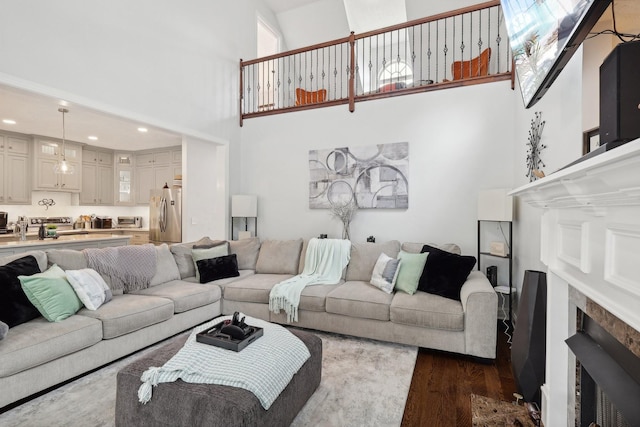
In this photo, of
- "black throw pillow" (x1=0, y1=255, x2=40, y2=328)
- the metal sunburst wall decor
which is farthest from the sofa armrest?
"black throw pillow" (x1=0, y1=255, x2=40, y2=328)

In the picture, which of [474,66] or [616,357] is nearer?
[616,357]

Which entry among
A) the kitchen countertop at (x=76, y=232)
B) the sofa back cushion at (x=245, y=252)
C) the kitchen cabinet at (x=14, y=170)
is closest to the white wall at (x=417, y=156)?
the sofa back cushion at (x=245, y=252)

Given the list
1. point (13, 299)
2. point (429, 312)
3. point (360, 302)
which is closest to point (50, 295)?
point (13, 299)

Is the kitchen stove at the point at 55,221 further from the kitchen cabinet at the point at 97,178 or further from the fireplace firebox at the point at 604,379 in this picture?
the fireplace firebox at the point at 604,379

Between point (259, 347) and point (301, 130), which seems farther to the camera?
point (301, 130)

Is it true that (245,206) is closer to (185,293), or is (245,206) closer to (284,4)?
(185,293)

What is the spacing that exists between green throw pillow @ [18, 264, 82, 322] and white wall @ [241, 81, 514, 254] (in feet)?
8.99

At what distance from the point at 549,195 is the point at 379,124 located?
10.4 feet

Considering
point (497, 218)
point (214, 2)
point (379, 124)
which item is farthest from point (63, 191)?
point (497, 218)

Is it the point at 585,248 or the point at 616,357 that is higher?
the point at 585,248

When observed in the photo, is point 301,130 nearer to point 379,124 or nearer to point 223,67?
point 379,124

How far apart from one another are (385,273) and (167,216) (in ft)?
14.0

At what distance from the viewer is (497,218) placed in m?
3.21

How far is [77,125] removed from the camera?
5.06 metres
